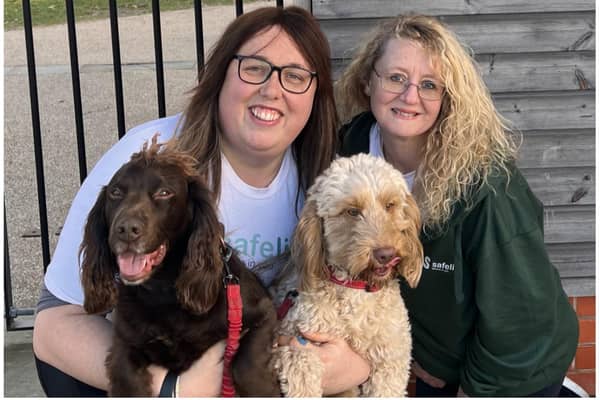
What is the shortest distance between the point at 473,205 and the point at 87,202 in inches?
59.5

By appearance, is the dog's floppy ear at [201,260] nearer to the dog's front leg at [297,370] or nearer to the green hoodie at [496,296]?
the dog's front leg at [297,370]

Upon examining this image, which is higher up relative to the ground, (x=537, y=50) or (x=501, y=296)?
(x=537, y=50)

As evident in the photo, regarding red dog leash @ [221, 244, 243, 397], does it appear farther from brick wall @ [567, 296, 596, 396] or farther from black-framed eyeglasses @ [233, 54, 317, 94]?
brick wall @ [567, 296, 596, 396]

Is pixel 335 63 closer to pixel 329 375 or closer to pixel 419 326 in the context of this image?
pixel 419 326

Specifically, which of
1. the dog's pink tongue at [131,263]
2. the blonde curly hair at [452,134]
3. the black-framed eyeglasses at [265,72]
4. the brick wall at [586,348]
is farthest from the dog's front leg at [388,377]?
the brick wall at [586,348]

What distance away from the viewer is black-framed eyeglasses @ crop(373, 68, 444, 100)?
301cm

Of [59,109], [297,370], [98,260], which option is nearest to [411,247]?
[297,370]

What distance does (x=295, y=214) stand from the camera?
3.16m

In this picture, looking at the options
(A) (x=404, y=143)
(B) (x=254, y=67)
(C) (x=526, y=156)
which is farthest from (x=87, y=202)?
(C) (x=526, y=156)

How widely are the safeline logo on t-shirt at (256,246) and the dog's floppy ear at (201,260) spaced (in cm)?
50

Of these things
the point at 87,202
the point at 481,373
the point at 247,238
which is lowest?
the point at 481,373

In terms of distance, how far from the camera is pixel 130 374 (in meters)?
2.52

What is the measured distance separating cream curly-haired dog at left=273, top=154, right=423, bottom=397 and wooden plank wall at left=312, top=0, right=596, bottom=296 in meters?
1.10

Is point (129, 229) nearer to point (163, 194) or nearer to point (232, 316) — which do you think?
point (163, 194)
